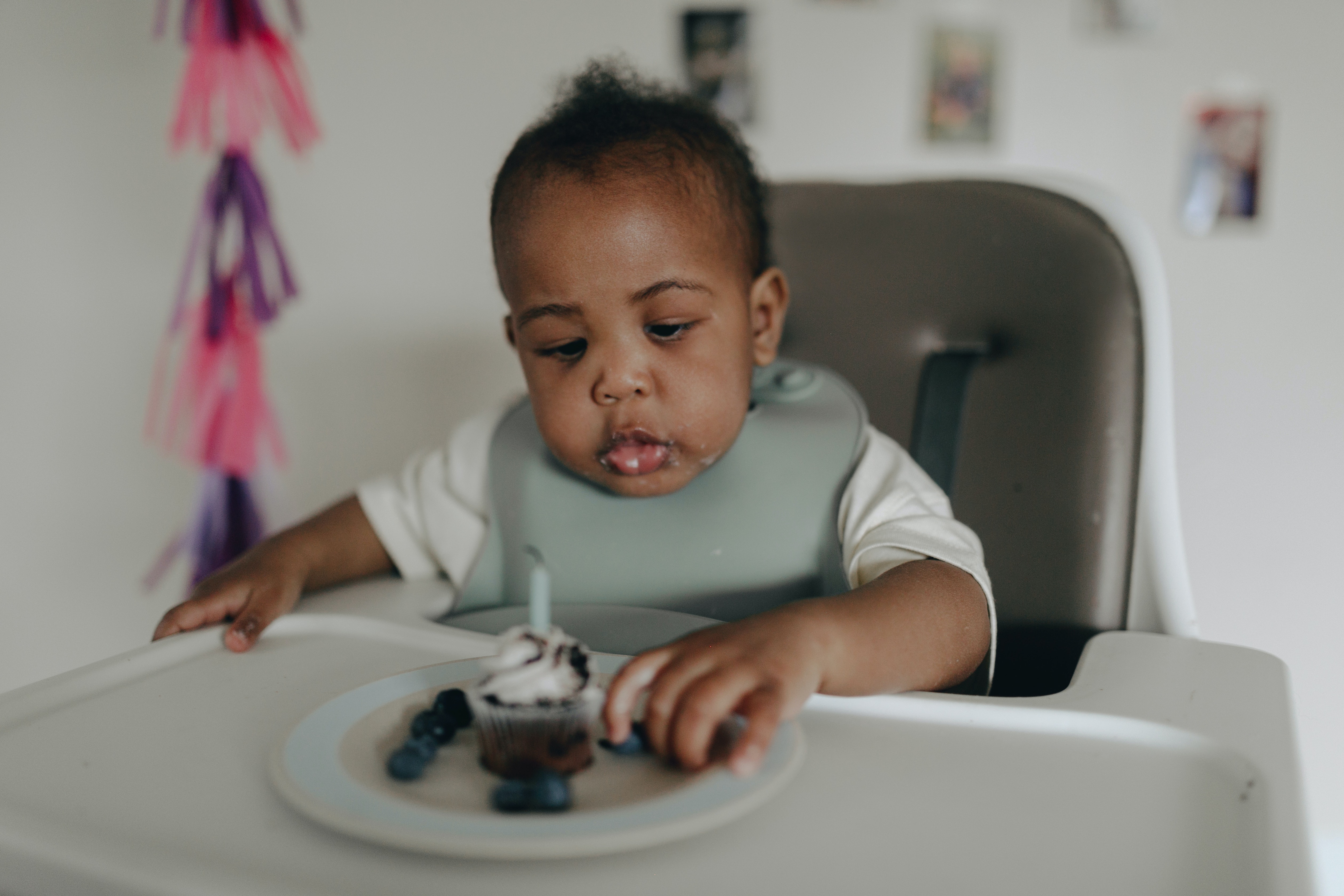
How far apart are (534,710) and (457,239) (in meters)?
1.33

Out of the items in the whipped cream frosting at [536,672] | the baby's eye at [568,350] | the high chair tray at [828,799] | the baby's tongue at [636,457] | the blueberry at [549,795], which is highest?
the baby's eye at [568,350]

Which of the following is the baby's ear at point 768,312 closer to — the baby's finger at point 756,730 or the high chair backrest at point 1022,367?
the high chair backrest at point 1022,367

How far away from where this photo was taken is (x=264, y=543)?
0.93 m

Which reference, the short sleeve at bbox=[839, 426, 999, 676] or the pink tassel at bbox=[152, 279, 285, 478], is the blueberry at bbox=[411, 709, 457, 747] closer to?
the short sleeve at bbox=[839, 426, 999, 676]

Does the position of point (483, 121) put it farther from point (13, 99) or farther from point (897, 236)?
point (897, 236)

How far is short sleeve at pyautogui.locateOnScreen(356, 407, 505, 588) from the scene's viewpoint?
98 centimetres

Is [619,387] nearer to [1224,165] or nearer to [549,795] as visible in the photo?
[549,795]

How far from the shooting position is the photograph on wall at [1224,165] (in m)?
1.39

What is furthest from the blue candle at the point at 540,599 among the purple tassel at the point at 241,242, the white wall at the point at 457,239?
the purple tassel at the point at 241,242

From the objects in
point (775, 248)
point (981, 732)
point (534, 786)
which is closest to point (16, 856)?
point (534, 786)

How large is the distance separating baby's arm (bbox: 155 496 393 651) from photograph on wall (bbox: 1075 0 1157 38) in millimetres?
1175

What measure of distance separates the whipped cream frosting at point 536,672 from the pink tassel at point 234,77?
1107 millimetres

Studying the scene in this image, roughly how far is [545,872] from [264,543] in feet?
1.98

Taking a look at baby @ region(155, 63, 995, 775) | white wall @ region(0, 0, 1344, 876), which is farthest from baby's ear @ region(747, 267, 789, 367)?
white wall @ region(0, 0, 1344, 876)
